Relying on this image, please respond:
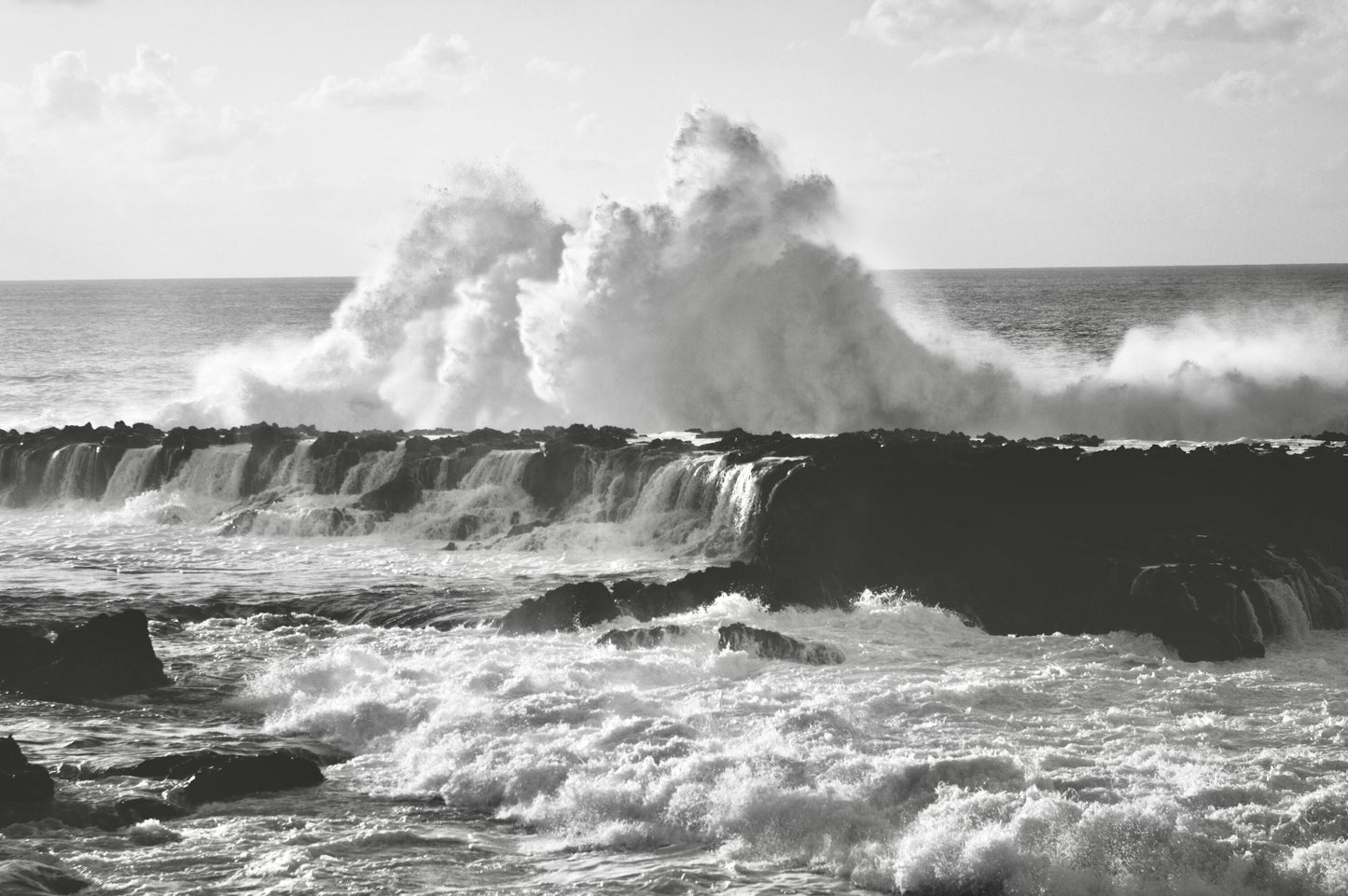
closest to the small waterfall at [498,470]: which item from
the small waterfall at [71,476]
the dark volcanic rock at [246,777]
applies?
the small waterfall at [71,476]

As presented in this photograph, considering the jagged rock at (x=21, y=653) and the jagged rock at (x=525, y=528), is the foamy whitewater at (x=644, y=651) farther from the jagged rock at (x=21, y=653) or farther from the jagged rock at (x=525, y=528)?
the jagged rock at (x=21, y=653)

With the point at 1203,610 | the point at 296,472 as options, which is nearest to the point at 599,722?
the point at 1203,610

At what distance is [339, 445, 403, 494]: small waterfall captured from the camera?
26.4 meters

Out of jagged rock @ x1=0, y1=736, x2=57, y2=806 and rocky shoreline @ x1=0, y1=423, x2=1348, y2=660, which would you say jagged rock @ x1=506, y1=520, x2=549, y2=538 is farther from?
jagged rock @ x1=0, y1=736, x2=57, y2=806

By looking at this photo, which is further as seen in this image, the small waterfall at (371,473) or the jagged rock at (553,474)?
the small waterfall at (371,473)

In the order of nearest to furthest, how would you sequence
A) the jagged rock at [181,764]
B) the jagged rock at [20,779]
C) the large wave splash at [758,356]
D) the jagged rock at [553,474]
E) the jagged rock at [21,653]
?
1. the jagged rock at [20,779]
2. the jagged rock at [181,764]
3. the jagged rock at [21,653]
4. the jagged rock at [553,474]
5. the large wave splash at [758,356]

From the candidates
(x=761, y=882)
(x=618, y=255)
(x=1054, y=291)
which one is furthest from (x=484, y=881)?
(x=1054, y=291)

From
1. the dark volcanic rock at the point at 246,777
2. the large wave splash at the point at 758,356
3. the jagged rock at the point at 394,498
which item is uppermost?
the large wave splash at the point at 758,356

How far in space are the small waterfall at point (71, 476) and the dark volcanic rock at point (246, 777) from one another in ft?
61.4

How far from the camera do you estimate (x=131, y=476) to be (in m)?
28.2

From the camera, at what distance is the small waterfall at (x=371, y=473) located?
2641 cm

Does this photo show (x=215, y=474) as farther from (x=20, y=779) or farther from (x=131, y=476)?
(x=20, y=779)

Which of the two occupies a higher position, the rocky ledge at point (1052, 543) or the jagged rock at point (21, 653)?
the rocky ledge at point (1052, 543)

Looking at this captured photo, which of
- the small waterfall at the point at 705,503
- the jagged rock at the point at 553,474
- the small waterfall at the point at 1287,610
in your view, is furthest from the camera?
the jagged rock at the point at 553,474
